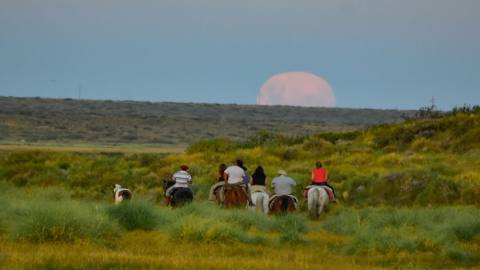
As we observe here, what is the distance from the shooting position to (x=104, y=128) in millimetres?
108938

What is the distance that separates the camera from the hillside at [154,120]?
103 meters

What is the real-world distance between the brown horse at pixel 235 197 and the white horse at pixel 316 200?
196 cm

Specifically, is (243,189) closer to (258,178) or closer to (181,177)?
(258,178)

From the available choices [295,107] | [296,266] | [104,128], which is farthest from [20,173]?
[295,107]

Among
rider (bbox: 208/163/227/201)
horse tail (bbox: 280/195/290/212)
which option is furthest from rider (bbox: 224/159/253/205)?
horse tail (bbox: 280/195/290/212)

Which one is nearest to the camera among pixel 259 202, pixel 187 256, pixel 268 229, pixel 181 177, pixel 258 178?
pixel 187 256

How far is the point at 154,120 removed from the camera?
388 ft

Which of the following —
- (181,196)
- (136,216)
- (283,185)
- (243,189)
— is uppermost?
(283,185)

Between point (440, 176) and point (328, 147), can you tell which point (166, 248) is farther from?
point (328, 147)

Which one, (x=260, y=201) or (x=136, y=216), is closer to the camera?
(x=136, y=216)

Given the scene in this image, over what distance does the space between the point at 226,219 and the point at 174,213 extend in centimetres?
151

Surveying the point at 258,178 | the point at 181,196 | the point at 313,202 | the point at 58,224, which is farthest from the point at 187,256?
the point at 313,202

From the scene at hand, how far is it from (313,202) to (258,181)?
5.81 feet

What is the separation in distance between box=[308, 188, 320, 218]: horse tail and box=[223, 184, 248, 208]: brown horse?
1.94 m
